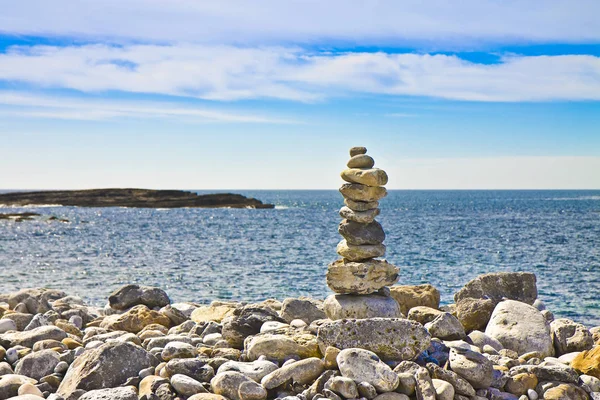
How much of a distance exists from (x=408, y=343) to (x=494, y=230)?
5313 cm

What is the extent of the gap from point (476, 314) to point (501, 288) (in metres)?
2.25

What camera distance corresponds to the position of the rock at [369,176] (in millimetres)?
10539

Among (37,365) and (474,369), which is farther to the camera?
(37,365)

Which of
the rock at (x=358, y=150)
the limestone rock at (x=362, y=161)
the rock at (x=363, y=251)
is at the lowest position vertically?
the rock at (x=363, y=251)

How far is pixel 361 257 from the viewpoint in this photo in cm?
1090

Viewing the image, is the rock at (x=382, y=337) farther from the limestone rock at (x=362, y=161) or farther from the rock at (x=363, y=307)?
the limestone rock at (x=362, y=161)

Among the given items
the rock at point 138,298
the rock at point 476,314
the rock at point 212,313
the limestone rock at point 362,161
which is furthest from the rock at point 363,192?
the rock at point 138,298

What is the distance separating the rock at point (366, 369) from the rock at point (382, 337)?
1.51 feet

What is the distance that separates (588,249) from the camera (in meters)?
40.2

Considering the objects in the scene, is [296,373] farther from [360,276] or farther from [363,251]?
[363,251]

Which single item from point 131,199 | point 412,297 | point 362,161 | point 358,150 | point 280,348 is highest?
point 358,150

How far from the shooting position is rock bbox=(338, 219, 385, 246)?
35.7ft

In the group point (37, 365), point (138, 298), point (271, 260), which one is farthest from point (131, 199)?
point (37, 365)

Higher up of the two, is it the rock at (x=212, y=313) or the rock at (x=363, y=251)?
the rock at (x=363, y=251)
